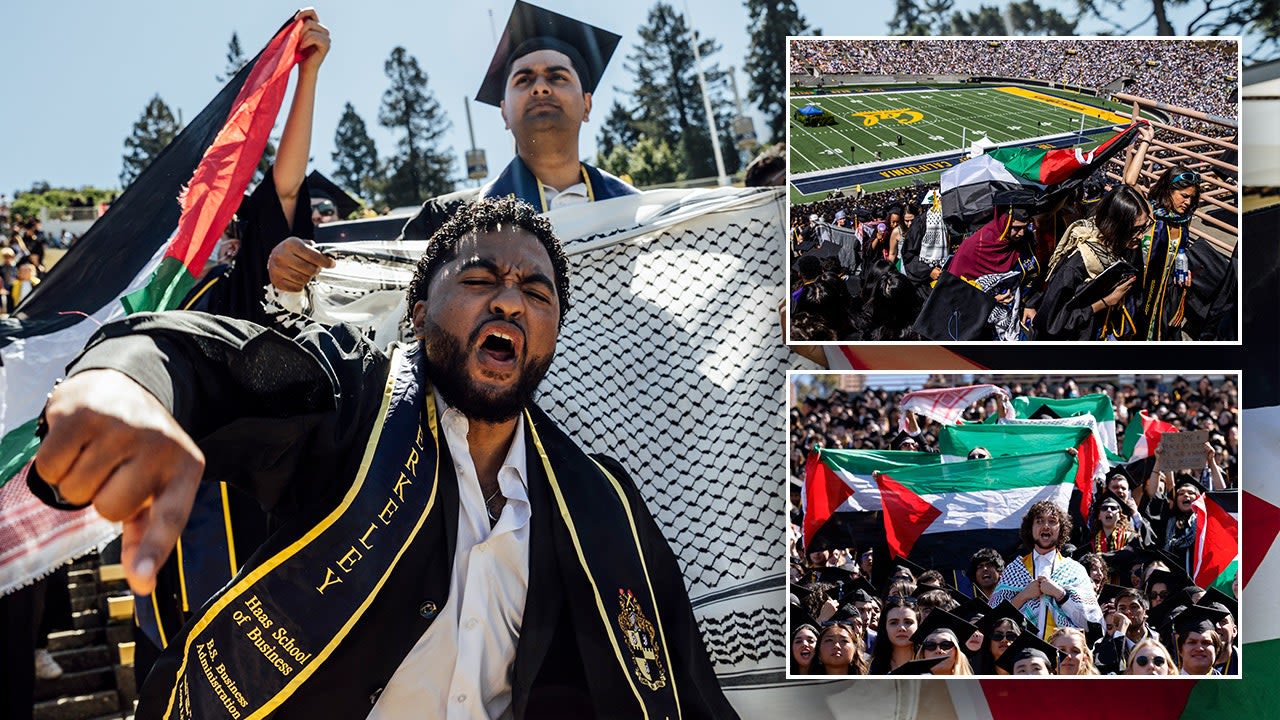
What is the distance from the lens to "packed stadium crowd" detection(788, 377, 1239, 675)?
95.7 inches

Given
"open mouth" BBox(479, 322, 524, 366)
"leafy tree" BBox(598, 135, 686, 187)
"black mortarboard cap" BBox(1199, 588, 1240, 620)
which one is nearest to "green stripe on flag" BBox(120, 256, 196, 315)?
"open mouth" BBox(479, 322, 524, 366)

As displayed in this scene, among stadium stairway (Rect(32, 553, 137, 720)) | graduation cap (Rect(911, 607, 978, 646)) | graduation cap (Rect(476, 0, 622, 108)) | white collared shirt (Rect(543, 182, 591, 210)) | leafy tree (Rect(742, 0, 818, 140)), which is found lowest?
stadium stairway (Rect(32, 553, 137, 720))

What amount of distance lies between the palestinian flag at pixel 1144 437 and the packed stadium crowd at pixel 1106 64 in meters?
0.69

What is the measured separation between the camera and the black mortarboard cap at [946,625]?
2.47 meters

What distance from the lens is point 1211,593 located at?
244 centimetres

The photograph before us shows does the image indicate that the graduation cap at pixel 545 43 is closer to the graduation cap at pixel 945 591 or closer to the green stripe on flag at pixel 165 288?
the green stripe on flag at pixel 165 288

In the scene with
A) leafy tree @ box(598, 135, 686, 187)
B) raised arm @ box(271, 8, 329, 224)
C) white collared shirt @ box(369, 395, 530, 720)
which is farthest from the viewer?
leafy tree @ box(598, 135, 686, 187)

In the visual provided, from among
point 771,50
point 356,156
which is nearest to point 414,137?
point 356,156

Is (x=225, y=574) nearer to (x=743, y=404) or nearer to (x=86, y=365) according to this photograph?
(x=743, y=404)

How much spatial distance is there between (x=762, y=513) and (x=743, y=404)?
0.26 meters

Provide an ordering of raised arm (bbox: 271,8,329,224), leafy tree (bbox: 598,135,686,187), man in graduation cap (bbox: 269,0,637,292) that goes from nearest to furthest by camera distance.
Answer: raised arm (bbox: 271,8,329,224) < man in graduation cap (bbox: 269,0,637,292) < leafy tree (bbox: 598,135,686,187)

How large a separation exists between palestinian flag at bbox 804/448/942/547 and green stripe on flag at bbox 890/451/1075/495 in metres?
0.04

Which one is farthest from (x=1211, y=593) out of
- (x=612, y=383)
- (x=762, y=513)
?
(x=612, y=383)

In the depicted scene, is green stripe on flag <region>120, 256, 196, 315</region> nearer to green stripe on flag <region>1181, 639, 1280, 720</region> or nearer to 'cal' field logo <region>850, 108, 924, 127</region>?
'cal' field logo <region>850, 108, 924, 127</region>
